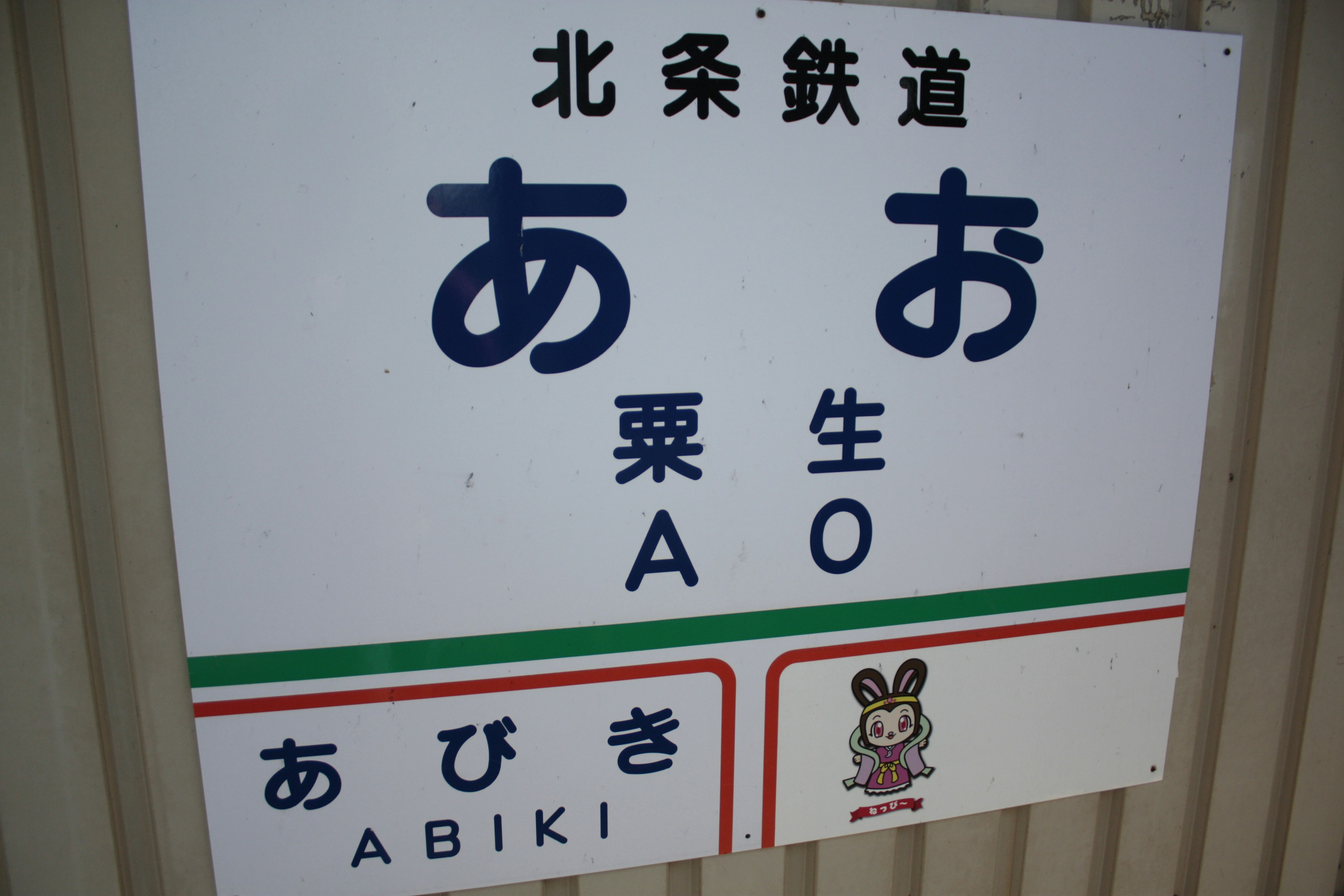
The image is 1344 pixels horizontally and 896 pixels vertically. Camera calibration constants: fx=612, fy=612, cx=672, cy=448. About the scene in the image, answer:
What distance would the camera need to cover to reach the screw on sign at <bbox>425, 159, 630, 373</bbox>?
97cm

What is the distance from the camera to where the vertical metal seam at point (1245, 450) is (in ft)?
4.12

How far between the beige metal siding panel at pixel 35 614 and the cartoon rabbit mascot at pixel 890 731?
4.46ft

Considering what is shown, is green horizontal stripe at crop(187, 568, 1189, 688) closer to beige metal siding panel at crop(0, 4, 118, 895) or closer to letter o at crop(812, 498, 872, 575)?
letter o at crop(812, 498, 872, 575)

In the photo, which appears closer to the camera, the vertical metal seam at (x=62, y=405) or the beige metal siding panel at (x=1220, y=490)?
the vertical metal seam at (x=62, y=405)

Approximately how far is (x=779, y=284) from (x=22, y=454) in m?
1.27

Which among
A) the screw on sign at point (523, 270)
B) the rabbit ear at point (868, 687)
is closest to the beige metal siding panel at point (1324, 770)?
the rabbit ear at point (868, 687)

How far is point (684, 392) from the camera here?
107 centimetres

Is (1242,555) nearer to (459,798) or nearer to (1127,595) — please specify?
(1127,595)

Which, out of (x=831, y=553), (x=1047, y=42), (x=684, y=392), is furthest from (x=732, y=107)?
(x=831, y=553)

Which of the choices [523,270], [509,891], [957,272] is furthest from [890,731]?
[523,270]

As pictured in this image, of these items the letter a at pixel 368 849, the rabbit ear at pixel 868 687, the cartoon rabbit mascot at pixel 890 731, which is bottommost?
the letter a at pixel 368 849

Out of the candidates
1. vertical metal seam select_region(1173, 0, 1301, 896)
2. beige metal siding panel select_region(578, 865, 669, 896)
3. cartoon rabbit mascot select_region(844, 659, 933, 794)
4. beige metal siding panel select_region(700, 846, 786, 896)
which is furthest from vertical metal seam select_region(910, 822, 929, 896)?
vertical metal seam select_region(1173, 0, 1301, 896)

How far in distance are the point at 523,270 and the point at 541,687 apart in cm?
72

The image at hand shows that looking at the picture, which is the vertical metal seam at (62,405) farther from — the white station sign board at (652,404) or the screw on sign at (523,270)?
the screw on sign at (523,270)
